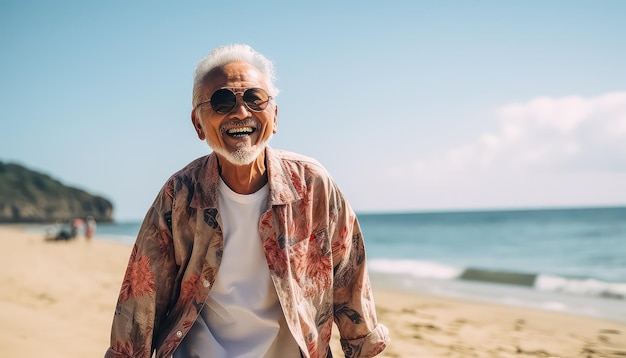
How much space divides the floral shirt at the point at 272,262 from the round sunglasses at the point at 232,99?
240 millimetres

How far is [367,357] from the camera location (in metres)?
2.34

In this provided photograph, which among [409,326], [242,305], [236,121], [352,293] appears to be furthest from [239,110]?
[409,326]

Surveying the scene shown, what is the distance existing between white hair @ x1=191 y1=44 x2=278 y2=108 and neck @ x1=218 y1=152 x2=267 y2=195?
30 cm

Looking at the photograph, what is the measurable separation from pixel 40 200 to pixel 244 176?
8722 centimetres

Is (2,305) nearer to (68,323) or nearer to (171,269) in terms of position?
(68,323)

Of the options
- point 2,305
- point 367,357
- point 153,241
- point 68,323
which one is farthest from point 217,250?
point 2,305

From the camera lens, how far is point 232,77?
218 cm

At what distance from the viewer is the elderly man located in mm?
2113

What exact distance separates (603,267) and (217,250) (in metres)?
16.2

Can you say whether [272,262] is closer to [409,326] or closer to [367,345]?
[367,345]

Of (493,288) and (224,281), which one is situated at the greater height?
(224,281)

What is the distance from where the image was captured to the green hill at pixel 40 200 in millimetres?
75125

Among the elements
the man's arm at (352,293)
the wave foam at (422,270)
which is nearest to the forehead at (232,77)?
the man's arm at (352,293)

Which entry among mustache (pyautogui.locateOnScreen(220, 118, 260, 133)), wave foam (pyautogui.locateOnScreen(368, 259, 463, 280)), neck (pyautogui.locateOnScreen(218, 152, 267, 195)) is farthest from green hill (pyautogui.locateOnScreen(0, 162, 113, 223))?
mustache (pyautogui.locateOnScreen(220, 118, 260, 133))
